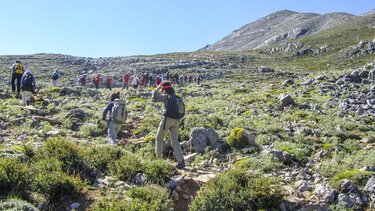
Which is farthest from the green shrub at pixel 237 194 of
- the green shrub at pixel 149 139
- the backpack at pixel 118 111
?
the green shrub at pixel 149 139

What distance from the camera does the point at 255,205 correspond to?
27.0 ft

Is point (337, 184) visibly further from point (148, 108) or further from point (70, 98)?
point (70, 98)

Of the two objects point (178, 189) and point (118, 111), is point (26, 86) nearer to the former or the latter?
point (118, 111)

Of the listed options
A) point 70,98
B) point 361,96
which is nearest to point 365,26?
point 361,96

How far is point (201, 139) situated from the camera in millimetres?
13320

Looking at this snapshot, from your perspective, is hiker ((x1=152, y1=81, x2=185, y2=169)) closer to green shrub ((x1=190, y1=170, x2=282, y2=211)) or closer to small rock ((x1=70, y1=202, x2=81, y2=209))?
green shrub ((x1=190, y1=170, x2=282, y2=211))

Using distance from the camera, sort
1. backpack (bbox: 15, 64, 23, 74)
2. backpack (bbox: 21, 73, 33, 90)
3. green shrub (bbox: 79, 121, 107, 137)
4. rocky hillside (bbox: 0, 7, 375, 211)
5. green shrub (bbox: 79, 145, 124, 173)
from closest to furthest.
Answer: rocky hillside (bbox: 0, 7, 375, 211) < green shrub (bbox: 79, 145, 124, 173) < green shrub (bbox: 79, 121, 107, 137) < backpack (bbox: 21, 73, 33, 90) < backpack (bbox: 15, 64, 23, 74)

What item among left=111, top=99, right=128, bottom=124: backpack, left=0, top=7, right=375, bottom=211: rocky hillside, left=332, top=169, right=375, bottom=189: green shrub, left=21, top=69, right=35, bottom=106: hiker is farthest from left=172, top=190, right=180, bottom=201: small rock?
left=21, top=69, right=35, bottom=106: hiker

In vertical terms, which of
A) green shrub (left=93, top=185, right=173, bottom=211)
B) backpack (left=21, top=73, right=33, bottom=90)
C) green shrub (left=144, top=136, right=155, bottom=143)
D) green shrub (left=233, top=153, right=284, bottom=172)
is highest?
backpack (left=21, top=73, right=33, bottom=90)

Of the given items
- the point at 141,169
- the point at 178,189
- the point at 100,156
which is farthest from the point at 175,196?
the point at 100,156

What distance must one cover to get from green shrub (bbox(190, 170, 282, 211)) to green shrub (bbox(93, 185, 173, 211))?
569mm

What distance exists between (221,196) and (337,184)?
276cm

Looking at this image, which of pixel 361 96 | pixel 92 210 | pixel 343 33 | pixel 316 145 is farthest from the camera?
pixel 343 33

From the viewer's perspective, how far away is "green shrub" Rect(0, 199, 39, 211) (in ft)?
22.6
